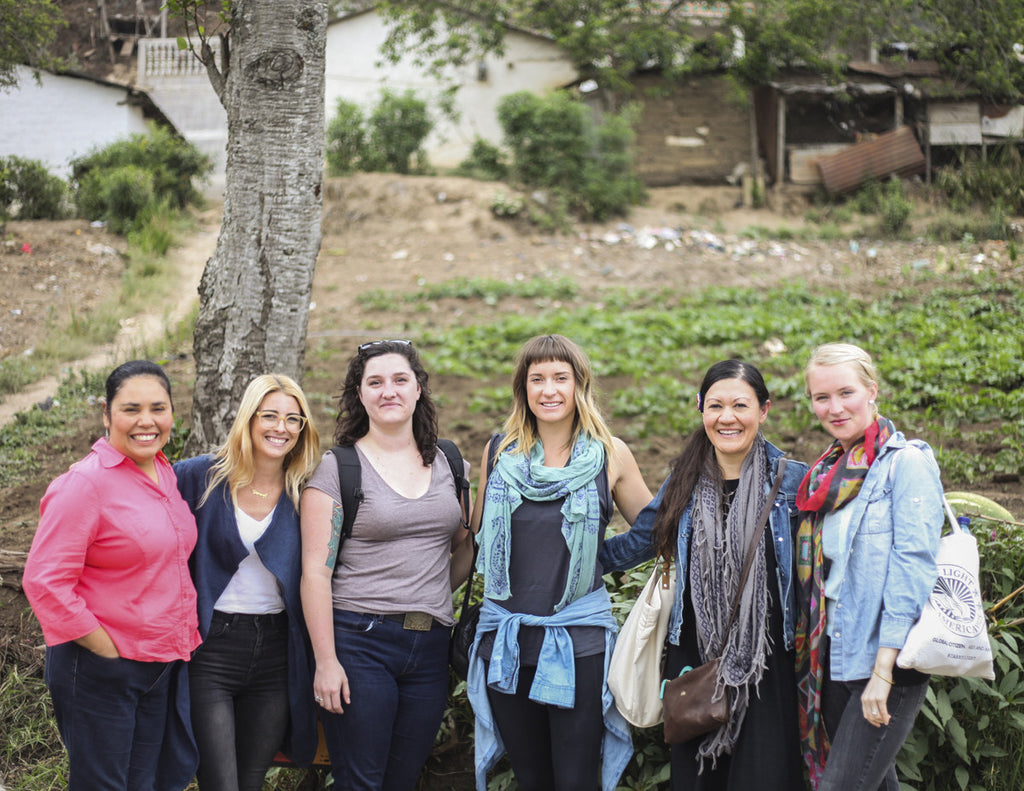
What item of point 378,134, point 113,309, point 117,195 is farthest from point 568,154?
point 113,309

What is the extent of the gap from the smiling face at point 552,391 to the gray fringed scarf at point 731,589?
56cm

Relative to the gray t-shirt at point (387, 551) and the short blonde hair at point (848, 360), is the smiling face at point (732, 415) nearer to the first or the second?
the short blonde hair at point (848, 360)

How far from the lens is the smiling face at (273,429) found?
2992 millimetres

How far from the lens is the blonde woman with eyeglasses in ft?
9.46

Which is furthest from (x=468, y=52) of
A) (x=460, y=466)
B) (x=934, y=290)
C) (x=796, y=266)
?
(x=460, y=466)

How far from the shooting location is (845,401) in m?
2.80

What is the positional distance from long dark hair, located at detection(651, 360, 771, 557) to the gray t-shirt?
76cm

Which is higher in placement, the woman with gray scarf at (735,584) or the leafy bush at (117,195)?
the leafy bush at (117,195)

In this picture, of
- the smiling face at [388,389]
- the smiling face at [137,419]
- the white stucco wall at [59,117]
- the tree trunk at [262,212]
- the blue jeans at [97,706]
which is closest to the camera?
the blue jeans at [97,706]

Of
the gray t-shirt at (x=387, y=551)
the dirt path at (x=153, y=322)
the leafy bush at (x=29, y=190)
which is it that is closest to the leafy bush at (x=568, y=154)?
the dirt path at (x=153, y=322)

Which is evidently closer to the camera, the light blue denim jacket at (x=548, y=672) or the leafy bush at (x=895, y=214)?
the light blue denim jacket at (x=548, y=672)

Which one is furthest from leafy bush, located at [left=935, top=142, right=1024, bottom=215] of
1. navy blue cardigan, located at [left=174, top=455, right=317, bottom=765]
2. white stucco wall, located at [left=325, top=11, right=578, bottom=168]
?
navy blue cardigan, located at [left=174, top=455, right=317, bottom=765]

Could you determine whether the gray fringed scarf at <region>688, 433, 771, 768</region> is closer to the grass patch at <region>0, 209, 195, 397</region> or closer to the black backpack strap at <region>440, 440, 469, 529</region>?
the black backpack strap at <region>440, 440, 469, 529</region>

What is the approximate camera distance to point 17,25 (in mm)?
5688
